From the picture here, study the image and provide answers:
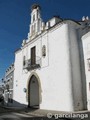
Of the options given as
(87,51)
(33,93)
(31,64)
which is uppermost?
(87,51)

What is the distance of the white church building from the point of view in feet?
52.3

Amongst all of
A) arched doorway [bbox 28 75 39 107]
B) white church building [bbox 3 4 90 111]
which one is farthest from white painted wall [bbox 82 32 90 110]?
arched doorway [bbox 28 75 39 107]

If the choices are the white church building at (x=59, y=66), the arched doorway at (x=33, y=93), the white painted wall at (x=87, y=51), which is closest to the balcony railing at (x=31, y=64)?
the white church building at (x=59, y=66)

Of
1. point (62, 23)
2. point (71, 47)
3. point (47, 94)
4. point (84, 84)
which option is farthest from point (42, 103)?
point (62, 23)

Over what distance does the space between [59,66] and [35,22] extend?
8.70m

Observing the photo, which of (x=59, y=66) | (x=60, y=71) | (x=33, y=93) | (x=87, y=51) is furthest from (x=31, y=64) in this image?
(x=87, y=51)

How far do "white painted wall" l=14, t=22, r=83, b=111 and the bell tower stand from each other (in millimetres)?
2361

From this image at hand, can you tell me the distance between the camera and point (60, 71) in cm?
1691

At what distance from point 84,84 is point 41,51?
6.53 meters

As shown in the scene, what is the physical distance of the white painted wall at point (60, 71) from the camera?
51.9 feet

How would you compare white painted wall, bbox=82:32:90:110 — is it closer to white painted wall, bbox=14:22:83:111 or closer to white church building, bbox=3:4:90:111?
white church building, bbox=3:4:90:111

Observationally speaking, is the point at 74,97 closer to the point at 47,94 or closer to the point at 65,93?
the point at 65,93

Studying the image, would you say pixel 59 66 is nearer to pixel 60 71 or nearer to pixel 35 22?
pixel 60 71

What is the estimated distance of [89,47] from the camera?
15.9 metres
